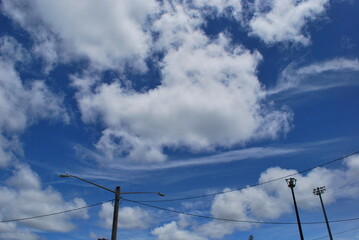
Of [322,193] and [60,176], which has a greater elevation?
[322,193]

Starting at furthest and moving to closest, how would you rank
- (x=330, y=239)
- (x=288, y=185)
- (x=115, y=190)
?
1. (x=330, y=239)
2. (x=288, y=185)
3. (x=115, y=190)

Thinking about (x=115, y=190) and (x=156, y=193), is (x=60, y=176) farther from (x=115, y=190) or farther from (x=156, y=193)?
(x=156, y=193)

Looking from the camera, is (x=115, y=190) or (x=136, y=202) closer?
(x=115, y=190)

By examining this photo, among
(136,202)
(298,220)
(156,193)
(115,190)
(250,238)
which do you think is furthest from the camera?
(250,238)

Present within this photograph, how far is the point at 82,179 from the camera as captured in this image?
16297mm

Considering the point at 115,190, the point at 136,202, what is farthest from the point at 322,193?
the point at 115,190

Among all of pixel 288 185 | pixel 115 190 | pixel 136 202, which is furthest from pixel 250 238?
pixel 115 190

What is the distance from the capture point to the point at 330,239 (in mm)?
40938

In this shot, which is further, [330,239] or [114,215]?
[330,239]

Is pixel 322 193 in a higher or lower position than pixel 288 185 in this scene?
higher

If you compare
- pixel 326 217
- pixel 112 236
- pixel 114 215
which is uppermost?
pixel 326 217

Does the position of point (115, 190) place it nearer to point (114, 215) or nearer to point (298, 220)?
point (114, 215)

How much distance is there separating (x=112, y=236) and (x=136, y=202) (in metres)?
6.17

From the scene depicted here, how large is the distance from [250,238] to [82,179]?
1950 inches
